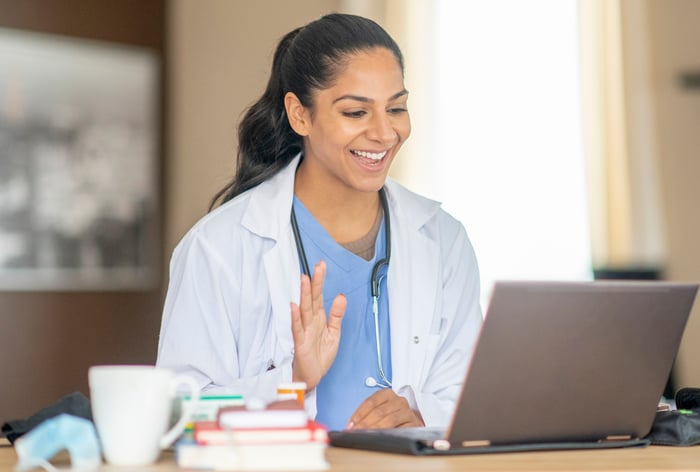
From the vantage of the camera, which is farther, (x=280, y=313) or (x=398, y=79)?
(x=398, y=79)

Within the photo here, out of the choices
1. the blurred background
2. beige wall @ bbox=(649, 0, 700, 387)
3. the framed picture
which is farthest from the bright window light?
the framed picture

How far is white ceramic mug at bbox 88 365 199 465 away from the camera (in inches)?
50.9

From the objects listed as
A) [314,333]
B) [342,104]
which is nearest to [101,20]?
[342,104]

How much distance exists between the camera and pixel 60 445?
128 cm

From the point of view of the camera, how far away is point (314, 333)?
198 cm

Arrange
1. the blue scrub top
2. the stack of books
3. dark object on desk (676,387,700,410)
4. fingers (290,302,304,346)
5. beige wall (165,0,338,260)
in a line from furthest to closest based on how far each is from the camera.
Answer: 1. beige wall (165,0,338,260)
2. the blue scrub top
3. fingers (290,302,304,346)
4. dark object on desk (676,387,700,410)
5. the stack of books

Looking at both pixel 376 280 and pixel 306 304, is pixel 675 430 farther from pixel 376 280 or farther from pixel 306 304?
pixel 376 280

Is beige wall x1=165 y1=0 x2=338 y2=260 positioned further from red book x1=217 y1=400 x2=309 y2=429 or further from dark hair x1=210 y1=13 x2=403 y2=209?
red book x1=217 y1=400 x2=309 y2=429

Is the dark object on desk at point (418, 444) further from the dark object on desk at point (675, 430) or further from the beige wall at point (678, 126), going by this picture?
the beige wall at point (678, 126)

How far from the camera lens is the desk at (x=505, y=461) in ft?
4.28

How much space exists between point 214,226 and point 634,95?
2.49 metres

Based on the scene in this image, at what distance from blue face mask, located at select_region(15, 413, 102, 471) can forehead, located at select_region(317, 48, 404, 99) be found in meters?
Result: 1.21

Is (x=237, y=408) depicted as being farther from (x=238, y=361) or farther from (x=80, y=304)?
(x=80, y=304)

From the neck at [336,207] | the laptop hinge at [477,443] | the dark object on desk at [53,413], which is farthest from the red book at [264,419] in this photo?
the neck at [336,207]
